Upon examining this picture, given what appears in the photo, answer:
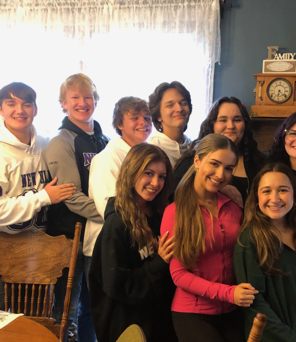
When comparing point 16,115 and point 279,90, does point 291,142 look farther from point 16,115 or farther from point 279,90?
point 16,115

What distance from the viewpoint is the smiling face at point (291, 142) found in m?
1.64

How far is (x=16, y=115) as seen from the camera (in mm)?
1827

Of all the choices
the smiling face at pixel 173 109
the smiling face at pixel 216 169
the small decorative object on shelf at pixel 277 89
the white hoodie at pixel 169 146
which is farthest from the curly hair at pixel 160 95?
the small decorative object on shelf at pixel 277 89

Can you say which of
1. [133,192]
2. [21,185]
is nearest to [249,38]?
[133,192]

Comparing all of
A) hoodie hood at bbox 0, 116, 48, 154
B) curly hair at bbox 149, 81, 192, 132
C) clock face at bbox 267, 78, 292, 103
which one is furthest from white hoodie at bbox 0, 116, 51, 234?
Result: clock face at bbox 267, 78, 292, 103

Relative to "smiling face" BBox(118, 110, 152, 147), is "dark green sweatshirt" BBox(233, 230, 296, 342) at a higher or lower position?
lower

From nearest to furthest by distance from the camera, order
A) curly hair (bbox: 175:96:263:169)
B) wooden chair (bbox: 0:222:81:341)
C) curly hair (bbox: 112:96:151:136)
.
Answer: wooden chair (bbox: 0:222:81:341) → curly hair (bbox: 175:96:263:169) → curly hair (bbox: 112:96:151:136)

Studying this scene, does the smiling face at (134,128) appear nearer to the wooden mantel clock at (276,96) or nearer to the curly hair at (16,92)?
the curly hair at (16,92)

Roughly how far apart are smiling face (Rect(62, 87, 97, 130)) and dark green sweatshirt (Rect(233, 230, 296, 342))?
3.74ft

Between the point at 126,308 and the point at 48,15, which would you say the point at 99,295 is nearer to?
the point at 126,308

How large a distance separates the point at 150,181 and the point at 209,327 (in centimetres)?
61

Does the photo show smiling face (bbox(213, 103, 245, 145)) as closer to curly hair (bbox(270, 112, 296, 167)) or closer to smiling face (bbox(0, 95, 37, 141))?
curly hair (bbox(270, 112, 296, 167))

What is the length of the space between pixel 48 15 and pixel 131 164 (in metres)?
2.63

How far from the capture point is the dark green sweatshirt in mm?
1288
